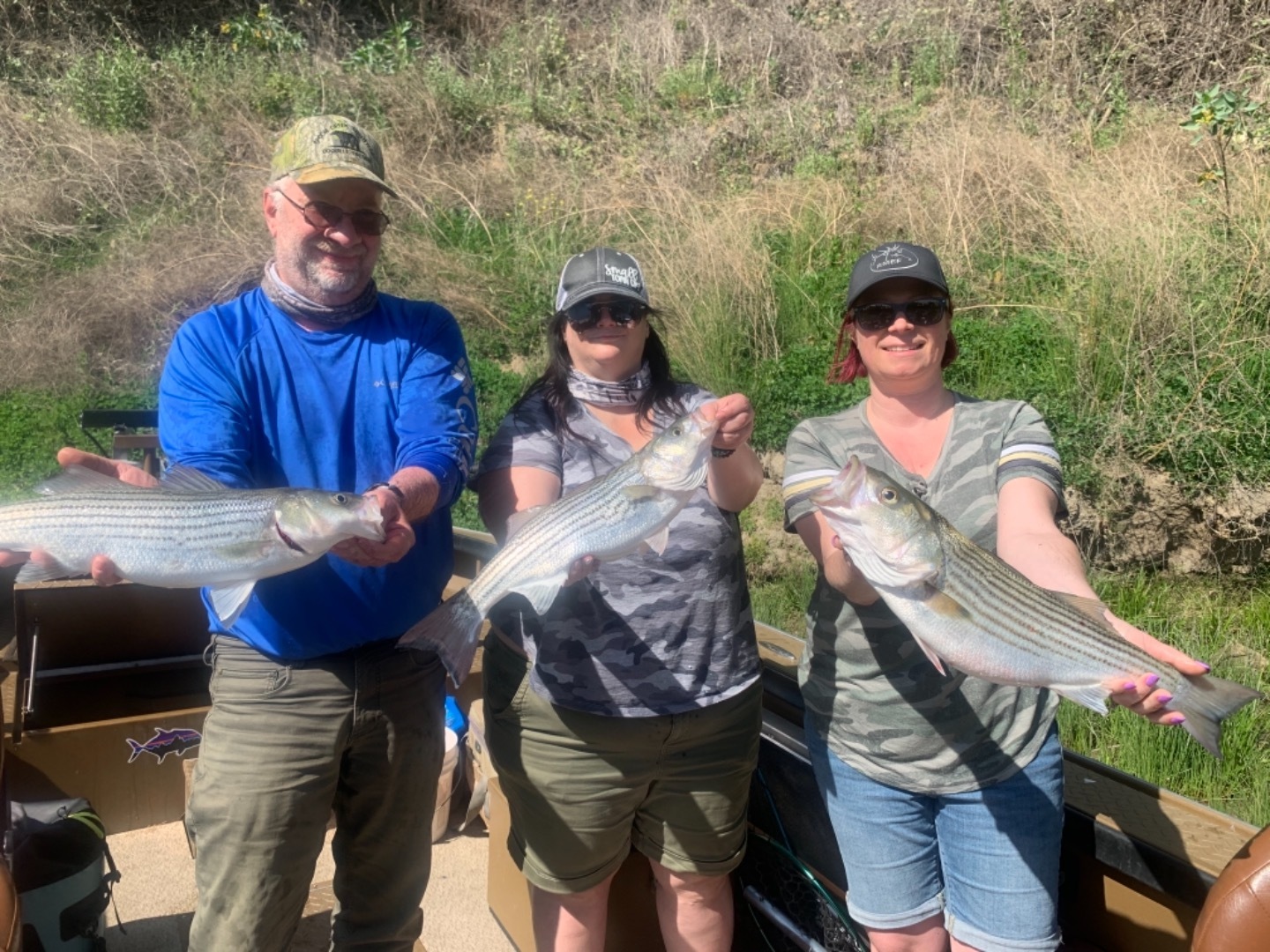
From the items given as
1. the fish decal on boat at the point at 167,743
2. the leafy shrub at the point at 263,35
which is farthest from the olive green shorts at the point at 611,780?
the leafy shrub at the point at 263,35

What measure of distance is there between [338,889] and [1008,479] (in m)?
2.34

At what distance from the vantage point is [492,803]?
391 centimetres

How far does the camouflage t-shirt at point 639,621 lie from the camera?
9.14 ft

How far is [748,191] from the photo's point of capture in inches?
430

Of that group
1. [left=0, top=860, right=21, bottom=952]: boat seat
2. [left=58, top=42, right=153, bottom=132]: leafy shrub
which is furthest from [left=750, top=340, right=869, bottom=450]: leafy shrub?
[left=58, top=42, right=153, bottom=132]: leafy shrub

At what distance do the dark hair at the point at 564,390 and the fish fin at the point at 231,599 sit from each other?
2.95 ft

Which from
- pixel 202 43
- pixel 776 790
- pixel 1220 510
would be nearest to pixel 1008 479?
pixel 776 790

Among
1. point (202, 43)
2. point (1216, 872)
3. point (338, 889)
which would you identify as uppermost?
point (202, 43)

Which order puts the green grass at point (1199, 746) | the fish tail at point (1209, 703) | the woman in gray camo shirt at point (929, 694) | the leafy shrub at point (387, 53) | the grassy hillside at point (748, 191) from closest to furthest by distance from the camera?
1. the fish tail at point (1209, 703)
2. the woman in gray camo shirt at point (929, 694)
3. the green grass at point (1199, 746)
4. the grassy hillside at point (748, 191)
5. the leafy shrub at point (387, 53)

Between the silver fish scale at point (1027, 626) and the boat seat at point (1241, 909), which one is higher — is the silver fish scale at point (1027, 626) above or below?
above

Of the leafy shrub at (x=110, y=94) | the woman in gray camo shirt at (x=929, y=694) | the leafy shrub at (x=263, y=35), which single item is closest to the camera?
the woman in gray camo shirt at (x=929, y=694)

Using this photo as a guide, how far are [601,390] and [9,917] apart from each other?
2083 mm

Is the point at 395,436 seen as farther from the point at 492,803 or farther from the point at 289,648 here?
the point at 492,803

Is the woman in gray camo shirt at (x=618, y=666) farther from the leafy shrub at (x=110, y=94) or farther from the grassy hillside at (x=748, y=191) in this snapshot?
the leafy shrub at (x=110, y=94)
